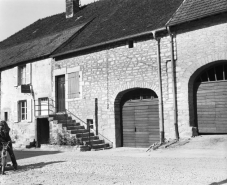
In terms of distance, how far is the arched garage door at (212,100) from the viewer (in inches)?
460

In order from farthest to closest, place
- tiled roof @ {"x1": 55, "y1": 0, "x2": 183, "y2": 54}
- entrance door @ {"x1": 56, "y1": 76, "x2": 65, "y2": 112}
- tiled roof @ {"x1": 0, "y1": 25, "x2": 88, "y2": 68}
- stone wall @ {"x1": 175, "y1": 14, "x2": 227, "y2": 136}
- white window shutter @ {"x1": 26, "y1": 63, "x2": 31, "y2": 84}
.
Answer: white window shutter @ {"x1": 26, "y1": 63, "x2": 31, "y2": 84} < tiled roof @ {"x1": 0, "y1": 25, "x2": 88, "y2": 68} < entrance door @ {"x1": 56, "y1": 76, "x2": 65, "y2": 112} < tiled roof @ {"x1": 55, "y1": 0, "x2": 183, "y2": 54} < stone wall @ {"x1": 175, "y1": 14, "x2": 227, "y2": 136}

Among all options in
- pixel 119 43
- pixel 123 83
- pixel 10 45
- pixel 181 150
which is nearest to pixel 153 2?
pixel 119 43

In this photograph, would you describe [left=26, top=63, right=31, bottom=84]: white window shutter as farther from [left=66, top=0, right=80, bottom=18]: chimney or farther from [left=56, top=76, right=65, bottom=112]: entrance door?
[left=66, top=0, right=80, bottom=18]: chimney

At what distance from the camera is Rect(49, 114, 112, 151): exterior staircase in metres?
13.8

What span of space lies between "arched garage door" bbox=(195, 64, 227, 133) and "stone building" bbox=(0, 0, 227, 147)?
36 millimetres

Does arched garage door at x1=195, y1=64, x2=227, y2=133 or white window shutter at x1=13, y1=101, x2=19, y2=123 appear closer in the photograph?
arched garage door at x1=195, y1=64, x2=227, y2=133

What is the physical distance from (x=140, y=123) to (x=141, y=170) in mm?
6096

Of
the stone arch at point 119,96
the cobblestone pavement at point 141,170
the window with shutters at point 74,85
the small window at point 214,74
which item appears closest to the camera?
the cobblestone pavement at point 141,170

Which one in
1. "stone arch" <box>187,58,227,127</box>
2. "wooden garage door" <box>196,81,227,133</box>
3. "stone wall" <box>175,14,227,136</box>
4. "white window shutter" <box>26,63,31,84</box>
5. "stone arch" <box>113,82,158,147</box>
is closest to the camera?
"stone wall" <box>175,14,227,136</box>

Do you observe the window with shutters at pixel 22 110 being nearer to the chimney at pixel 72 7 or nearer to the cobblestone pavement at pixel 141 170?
the chimney at pixel 72 7

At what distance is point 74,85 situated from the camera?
631 inches

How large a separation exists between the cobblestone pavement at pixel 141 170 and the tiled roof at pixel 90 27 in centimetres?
553

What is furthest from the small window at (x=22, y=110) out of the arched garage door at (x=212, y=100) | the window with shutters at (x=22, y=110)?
the arched garage door at (x=212, y=100)

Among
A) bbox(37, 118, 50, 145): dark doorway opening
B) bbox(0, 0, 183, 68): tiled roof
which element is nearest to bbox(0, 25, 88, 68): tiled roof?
bbox(0, 0, 183, 68): tiled roof
